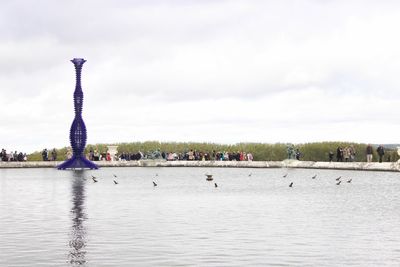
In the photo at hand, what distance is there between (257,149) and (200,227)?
69.7 m

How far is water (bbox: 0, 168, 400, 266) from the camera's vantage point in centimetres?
2191

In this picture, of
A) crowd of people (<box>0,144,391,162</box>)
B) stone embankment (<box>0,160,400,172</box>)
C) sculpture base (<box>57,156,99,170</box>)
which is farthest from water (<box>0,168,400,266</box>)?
crowd of people (<box>0,144,391,162</box>)

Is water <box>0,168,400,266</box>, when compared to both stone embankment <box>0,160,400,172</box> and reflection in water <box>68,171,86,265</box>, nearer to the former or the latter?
reflection in water <box>68,171,86,265</box>

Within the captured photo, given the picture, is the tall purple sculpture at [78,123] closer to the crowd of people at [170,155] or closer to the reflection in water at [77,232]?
the crowd of people at [170,155]

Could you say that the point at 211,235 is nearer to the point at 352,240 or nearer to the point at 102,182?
the point at 352,240

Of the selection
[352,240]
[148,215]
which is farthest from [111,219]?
[352,240]

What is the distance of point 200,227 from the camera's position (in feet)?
94.7

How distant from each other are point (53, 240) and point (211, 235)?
4605 mm

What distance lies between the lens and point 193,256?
72.1 feet

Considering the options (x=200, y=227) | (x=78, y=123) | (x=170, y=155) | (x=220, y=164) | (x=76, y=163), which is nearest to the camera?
(x=200, y=227)

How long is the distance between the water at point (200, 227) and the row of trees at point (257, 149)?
42175mm

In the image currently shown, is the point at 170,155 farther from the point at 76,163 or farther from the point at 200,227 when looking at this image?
the point at 200,227

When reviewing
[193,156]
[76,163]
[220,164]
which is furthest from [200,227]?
[193,156]

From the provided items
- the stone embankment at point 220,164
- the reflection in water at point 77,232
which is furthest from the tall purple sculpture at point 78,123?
the reflection in water at point 77,232
